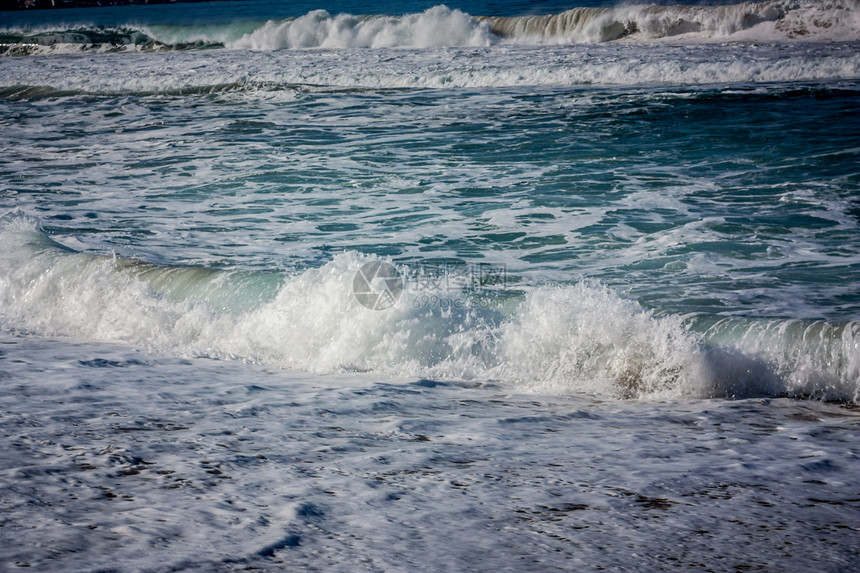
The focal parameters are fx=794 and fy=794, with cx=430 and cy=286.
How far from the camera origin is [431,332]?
208 inches

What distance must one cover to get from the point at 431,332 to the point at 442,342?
0.37ft

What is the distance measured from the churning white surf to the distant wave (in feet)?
61.7

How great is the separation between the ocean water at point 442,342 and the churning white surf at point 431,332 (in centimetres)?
2

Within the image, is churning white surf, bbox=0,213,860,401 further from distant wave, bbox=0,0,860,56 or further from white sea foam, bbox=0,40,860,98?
distant wave, bbox=0,0,860,56

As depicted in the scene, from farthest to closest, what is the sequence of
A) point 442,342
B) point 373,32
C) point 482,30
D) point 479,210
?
point 373,32 < point 482,30 < point 479,210 < point 442,342

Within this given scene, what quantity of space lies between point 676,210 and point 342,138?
6487mm

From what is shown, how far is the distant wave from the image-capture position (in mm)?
21531

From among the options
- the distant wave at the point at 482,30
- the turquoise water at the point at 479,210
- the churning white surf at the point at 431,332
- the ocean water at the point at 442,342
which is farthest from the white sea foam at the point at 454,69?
the churning white surf at the point at 431,332

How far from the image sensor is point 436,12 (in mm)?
27078

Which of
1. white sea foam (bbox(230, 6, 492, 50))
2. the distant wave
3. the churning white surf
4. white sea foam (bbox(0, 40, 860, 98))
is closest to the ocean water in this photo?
the churning white surf

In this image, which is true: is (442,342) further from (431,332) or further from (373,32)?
(373,32)

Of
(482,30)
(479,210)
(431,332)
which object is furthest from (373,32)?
(431,332)

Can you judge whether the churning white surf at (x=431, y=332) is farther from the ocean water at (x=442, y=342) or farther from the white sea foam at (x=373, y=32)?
the white sea foam at (x=373, y=32)

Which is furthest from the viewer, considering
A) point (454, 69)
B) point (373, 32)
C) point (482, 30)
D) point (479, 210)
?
point (373, 32)
